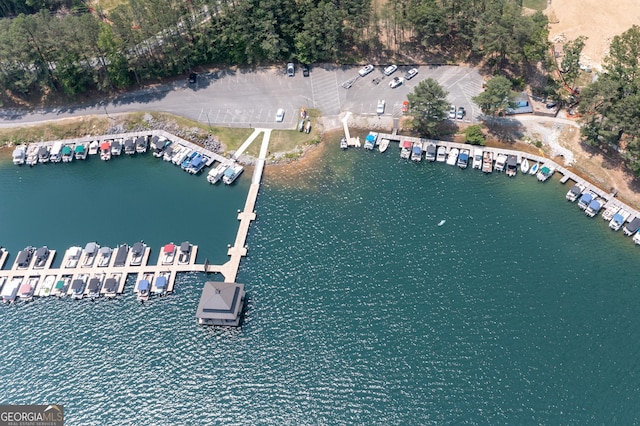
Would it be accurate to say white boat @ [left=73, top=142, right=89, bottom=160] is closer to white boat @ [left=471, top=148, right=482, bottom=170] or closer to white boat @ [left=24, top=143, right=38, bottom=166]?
white boat @ [left=24, top=143, right=38, bottom=166]

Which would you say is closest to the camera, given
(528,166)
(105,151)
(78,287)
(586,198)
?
(78,287)

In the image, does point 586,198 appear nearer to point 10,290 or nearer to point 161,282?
point 161,282

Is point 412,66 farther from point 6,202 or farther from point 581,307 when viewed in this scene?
point 6,202

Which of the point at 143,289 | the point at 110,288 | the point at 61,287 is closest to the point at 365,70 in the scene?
the point at 143,289

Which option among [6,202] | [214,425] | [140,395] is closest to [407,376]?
[214,425]

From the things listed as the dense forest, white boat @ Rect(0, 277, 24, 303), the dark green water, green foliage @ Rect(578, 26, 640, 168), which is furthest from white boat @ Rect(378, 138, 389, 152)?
white boat @ Rect(0, 277, 24, 303)

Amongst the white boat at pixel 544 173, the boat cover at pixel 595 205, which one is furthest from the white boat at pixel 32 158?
the boat cover at pixel 595 205
